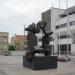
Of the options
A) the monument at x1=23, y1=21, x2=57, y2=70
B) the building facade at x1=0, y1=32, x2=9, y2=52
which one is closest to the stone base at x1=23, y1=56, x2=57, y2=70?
the monument at x1=23, y1=21, x2=57, y2=70

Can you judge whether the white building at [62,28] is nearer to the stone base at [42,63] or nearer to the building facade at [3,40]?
the building facade at [3,40]

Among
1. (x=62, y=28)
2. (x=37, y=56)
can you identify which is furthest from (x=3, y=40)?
(x=37, y=56)

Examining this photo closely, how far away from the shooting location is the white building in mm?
67375

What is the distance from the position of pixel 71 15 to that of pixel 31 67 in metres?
51.6

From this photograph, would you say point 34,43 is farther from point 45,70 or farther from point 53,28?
point 53,28

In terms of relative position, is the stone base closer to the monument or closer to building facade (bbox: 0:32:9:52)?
the monument

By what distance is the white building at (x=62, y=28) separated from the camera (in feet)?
221

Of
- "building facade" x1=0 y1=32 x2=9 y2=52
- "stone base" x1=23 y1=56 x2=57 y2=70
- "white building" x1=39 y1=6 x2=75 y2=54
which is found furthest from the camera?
"building facade" x1=0 y1=32 x2=9 y2=52

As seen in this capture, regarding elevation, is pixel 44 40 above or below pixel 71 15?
below

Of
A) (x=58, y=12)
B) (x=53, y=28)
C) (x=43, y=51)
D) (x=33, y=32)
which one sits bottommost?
(x=43, y=51)

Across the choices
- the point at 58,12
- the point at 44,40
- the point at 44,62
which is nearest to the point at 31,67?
the point at 44,62

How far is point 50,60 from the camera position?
1883cm

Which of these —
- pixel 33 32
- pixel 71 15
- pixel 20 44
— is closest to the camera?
pixel 33 32

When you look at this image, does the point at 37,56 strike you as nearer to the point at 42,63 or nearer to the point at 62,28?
the point at 42,63
